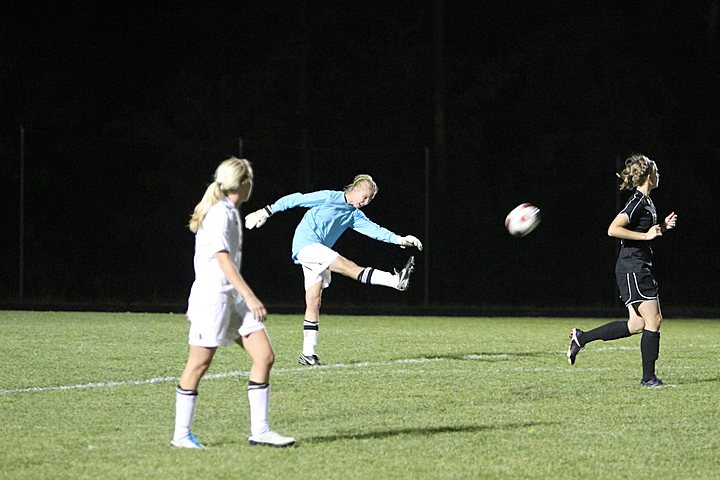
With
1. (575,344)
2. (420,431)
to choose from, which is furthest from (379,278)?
(420,431)

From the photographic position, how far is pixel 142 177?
28656 mm

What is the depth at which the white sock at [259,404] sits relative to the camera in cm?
776

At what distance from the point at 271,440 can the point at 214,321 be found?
850mm

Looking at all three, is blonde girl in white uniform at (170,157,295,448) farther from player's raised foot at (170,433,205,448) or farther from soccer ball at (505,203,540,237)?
soccer ball at (505,203,540,237)

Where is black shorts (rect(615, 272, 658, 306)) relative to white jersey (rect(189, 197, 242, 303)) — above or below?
below

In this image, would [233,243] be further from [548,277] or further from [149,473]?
[548,277]

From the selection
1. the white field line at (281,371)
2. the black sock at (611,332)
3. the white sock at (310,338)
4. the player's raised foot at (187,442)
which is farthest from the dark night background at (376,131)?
the player's raised foot at (187,442)

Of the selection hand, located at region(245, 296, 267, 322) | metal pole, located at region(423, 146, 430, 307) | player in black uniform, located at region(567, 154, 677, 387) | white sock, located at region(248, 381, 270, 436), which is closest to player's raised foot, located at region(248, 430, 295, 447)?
white sock, located at region(248, 381, 270, 436)

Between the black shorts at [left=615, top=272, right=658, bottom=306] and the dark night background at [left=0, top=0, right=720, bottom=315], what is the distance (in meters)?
15.7

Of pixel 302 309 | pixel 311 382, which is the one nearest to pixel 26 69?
pixel 302 309

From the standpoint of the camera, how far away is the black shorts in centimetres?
1136

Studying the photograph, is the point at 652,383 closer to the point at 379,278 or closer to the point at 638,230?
the point at 638,230

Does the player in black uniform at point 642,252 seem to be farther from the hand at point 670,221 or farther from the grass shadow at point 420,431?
the grass shadow at point 420,431

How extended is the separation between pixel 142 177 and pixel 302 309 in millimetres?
5353
